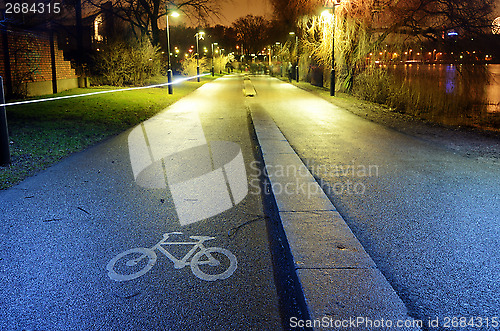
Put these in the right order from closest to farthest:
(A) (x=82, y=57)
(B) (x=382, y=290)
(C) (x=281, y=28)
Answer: (B) (x=382, y=290) → (A) (x=82, y=57) → (C) (x=281, y=28)

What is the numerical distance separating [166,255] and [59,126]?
911 centimetres

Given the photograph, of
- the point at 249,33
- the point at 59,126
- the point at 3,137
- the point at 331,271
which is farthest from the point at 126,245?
the point at 249,33

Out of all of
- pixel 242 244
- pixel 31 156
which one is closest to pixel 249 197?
pixel 242 244

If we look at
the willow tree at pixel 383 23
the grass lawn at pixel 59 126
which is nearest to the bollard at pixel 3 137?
the grass lawn at pixel 59 126

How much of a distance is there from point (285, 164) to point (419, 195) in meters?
2.33

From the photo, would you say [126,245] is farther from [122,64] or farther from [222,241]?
[122,64]

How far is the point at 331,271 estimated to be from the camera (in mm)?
3438

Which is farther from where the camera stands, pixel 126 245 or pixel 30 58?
pixel 30 58

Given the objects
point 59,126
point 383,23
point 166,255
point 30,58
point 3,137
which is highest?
point 383,23

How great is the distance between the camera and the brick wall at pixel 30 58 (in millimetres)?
18172

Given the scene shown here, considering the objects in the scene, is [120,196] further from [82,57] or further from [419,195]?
[82,57]

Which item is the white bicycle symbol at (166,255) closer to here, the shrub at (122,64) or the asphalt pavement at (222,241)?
the asphalt pavement at (222,241)

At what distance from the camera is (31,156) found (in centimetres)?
809

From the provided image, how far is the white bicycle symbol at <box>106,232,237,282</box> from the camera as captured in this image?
357 centimetres
